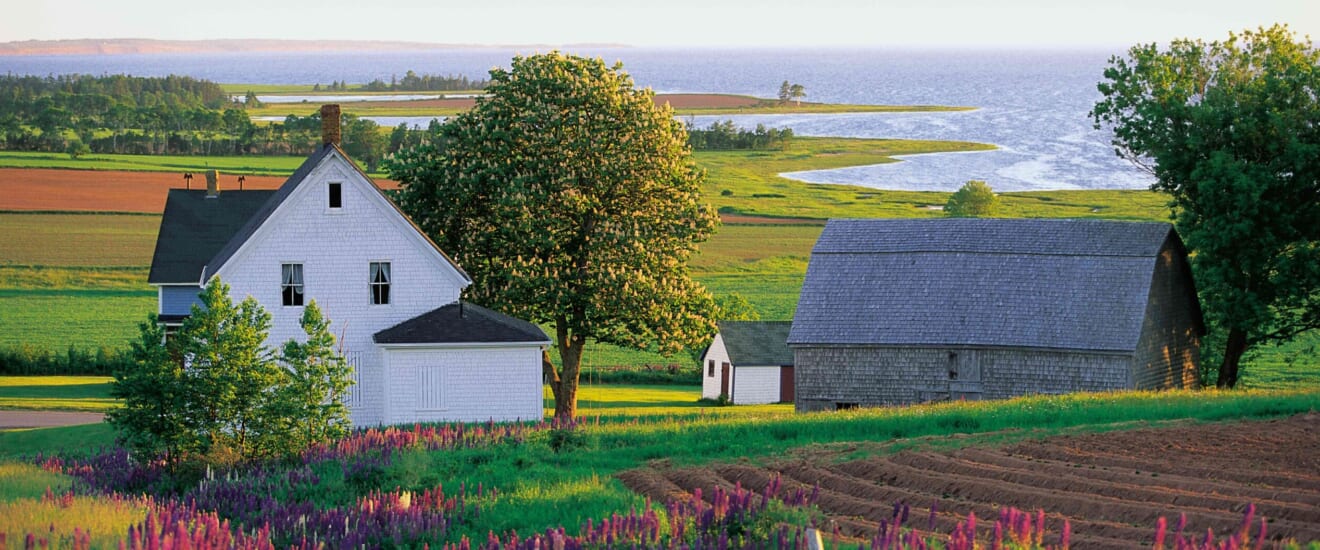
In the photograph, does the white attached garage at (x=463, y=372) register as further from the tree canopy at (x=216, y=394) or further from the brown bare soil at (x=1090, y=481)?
the brown bare soil at (x=1090, y=481)

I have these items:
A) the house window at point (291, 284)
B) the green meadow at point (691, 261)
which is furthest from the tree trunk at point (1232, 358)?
the house window at point (291, 284)

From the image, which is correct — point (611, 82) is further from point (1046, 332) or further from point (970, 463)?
point (970, 463)

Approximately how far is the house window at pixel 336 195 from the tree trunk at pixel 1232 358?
28.3 metres

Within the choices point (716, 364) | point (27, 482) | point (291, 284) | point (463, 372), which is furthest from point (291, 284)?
point (716, 364)

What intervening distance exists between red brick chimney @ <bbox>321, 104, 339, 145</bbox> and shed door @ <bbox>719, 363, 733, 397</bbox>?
91.9ft

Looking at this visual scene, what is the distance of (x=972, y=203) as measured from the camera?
113188mm

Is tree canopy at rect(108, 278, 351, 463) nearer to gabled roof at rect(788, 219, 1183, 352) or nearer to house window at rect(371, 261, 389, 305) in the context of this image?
house window at rect(371, 261, 389, 305)

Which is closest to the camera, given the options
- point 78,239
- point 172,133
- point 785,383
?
point 785,383

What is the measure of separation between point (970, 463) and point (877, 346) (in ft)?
78.4

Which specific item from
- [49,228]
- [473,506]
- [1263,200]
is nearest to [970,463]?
[473,506]

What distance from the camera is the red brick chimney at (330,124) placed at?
42531mm

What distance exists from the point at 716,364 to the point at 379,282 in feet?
102

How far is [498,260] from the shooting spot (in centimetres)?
4422

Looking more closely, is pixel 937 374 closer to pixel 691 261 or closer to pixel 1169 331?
pixel 1169 331
